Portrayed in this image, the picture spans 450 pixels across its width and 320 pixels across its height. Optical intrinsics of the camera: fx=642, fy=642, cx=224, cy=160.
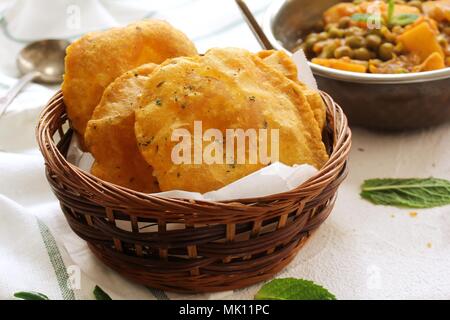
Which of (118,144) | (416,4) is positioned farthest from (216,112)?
(416,4)

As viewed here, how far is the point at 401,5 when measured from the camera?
10.1ft

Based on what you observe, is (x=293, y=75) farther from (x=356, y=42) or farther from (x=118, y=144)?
(x=356, y=42)

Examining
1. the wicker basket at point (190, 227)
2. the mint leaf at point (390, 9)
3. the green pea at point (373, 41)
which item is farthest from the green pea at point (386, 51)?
the wicker basket at point (190, 227)

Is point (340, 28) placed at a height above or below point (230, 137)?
below

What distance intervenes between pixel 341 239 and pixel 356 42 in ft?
3.56

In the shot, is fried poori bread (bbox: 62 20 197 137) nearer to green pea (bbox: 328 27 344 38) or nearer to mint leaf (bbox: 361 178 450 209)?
mint leaf (bbox: 361 178 450 209)

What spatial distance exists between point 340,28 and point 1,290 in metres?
1.99

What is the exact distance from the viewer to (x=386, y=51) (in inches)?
109

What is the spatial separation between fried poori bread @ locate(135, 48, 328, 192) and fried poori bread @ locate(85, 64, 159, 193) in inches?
3.7

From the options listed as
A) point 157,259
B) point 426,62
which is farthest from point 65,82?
point 426,62

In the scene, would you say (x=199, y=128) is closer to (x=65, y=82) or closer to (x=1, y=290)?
(x=65, y=82)

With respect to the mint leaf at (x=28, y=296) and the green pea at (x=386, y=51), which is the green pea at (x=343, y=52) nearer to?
the green pea at (x=386, y=51)

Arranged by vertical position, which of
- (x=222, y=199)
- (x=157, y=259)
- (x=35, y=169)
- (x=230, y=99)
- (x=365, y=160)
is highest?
(x=230, y=99)

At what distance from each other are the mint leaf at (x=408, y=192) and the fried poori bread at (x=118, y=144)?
2.83 ft
